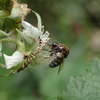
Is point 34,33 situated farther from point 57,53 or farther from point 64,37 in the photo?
point 64,37

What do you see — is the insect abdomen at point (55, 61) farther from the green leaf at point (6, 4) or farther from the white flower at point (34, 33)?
the green leaf at point (6, 4)

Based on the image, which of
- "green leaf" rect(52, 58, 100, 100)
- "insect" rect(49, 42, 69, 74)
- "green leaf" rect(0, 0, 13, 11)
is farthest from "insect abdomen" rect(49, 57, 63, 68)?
"green leaf" rect(0, 0, 13, 11)

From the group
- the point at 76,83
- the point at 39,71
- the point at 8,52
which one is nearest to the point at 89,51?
the point at 39,71

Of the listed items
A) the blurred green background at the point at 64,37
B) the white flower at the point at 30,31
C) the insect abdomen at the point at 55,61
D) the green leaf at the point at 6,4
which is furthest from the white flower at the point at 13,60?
the blurred green background at the point at 64,37

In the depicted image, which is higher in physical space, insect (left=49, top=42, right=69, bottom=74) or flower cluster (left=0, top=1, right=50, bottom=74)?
flower cluster (left=0, top=1, right=50, bottom=74)

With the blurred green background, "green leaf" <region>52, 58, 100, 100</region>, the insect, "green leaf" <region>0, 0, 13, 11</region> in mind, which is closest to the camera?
"green leaf" <region>0, 0, 13, 11</region>

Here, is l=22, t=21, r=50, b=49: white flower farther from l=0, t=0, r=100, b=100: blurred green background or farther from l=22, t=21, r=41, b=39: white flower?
l=0, t=0, r=100, b=100: blurred green background

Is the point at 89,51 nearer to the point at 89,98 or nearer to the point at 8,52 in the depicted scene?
the point at 8,52
